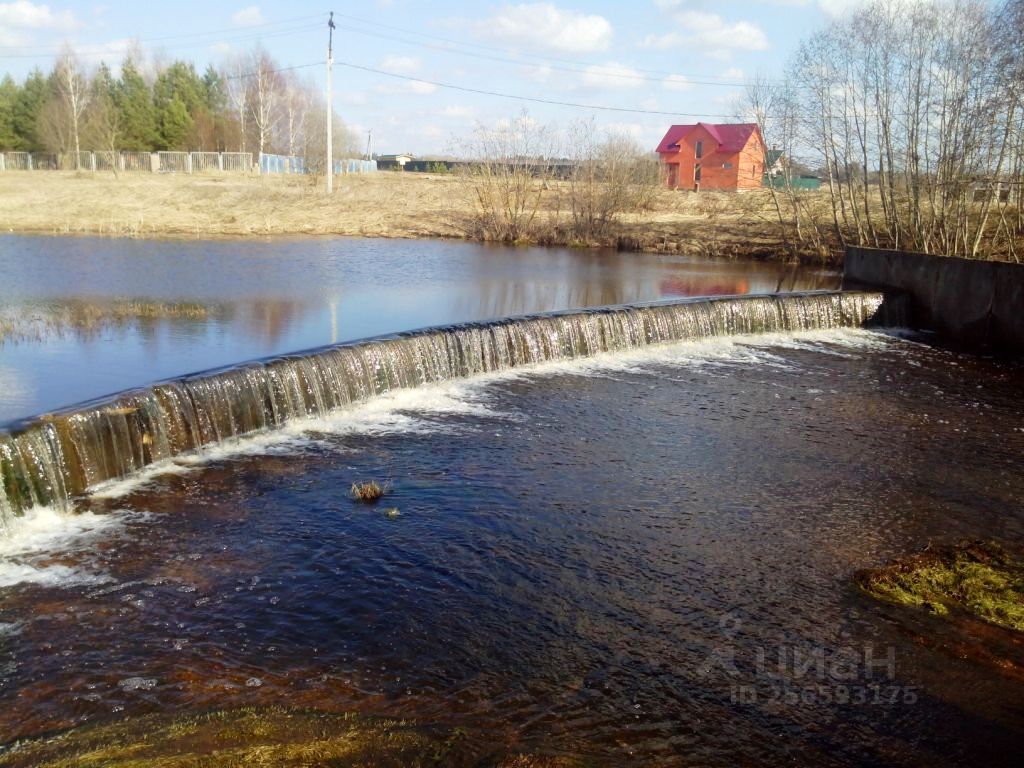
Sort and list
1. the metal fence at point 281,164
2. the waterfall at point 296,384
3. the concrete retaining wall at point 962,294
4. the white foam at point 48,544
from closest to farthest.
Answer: the white foam at point 48,544, the waterfall at point 296,384, the concrete retaining wall at point 962,294, the metal fence at point 281,164

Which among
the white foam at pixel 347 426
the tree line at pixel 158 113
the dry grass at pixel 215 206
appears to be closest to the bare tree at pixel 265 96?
the tree line at pixel 158 113

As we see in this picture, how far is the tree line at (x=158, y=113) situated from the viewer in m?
52.0

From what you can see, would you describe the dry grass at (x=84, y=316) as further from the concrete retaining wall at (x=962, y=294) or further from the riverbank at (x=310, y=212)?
the concrete retaining wall at (x=962, y=294)

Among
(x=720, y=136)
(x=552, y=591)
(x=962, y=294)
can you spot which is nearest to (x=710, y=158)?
(x=720, y=136)

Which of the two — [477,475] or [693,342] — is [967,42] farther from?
[477,475]

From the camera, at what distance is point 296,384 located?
9391 mm

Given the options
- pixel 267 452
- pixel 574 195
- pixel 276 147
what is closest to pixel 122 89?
pixel 276 147

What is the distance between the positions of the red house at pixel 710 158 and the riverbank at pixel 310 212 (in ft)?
47.5

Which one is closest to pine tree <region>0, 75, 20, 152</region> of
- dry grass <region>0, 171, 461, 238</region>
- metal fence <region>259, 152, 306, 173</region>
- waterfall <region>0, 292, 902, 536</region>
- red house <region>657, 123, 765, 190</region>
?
dry grass <region>0, 171, 461, 238</region>

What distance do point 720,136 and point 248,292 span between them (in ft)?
148

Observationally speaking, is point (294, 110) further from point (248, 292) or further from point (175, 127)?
point (248, 292)

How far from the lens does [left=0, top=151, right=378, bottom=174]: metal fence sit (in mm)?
48688

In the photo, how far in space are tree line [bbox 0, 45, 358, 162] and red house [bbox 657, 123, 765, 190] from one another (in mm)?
23455

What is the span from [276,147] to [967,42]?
56.5 metres
